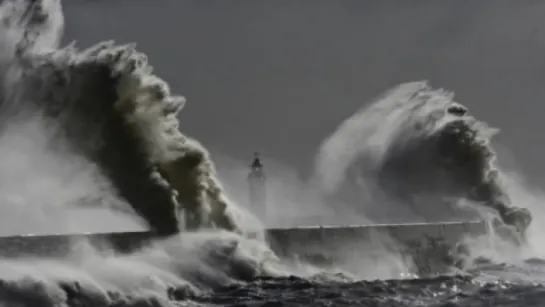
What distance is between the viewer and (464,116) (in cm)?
3928

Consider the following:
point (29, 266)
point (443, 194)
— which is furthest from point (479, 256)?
point (29, 266)

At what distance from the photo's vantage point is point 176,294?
1747 cm

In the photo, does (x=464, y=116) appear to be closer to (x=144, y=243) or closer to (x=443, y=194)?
(x=443, y=194)

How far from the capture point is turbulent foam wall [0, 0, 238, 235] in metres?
20.2

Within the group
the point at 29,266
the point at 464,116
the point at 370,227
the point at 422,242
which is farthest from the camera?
the point at 464,116

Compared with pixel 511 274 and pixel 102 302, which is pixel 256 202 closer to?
pixel 511 274

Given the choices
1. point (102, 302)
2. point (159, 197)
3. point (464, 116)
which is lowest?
point (102, 302)

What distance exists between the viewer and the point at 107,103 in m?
20.8

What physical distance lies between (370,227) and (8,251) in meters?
12.5

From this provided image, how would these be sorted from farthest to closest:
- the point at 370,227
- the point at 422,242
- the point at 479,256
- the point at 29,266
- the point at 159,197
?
1. the point at 479,256
2. the point at 422,242
3. the point at 370,227
4. the point at 159,197
5. the point at 29,266

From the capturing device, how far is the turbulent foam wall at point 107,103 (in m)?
20.2

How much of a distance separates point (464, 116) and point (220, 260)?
21487 millimetres

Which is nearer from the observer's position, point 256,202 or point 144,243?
point 144,243

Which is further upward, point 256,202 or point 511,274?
point 256,202
